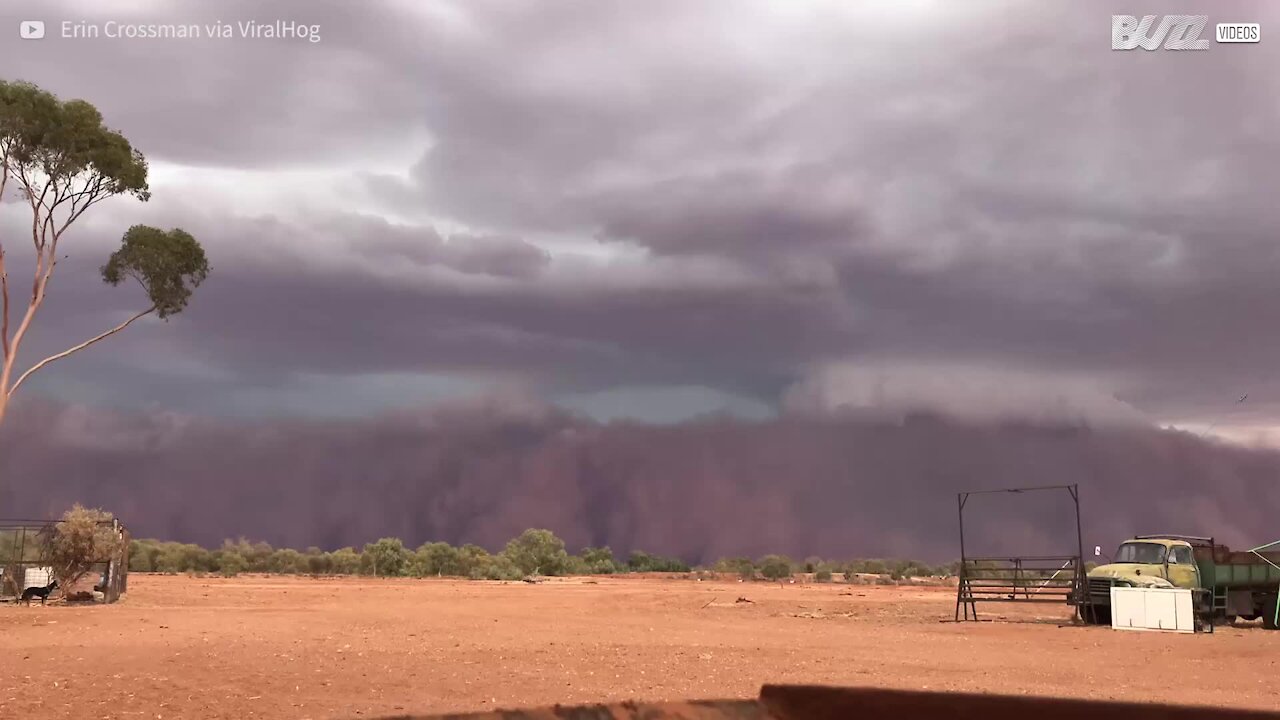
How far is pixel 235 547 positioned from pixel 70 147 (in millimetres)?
50180

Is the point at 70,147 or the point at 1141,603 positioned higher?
the point at 70,147

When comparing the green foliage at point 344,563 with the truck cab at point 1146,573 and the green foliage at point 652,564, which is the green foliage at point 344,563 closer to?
the green foliage at point 652,564

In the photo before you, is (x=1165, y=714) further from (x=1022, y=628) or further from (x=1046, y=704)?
(x=1022, y=628)

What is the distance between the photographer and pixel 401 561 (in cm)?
7500

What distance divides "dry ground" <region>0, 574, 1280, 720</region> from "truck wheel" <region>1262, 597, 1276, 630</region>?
6.40ft

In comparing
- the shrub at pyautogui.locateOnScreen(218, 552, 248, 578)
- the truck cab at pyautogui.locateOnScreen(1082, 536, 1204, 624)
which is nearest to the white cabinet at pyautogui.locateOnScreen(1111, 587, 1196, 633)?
the truck cab at pyautogui.locateOnScreen(1082, 536, 1204, 624)

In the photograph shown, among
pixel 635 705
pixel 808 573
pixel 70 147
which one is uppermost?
pixel 70 147

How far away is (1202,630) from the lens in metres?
27.0

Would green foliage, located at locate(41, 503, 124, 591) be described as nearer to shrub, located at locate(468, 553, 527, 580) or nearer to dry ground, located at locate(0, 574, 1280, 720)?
dry ground, located at locate(0, 574, 1280, 720)

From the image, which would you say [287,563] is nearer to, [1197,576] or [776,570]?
[776,570]

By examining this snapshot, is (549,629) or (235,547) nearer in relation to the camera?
(549,629)

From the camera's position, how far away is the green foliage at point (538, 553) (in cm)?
7788

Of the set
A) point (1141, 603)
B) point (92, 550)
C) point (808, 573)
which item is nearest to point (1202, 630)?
point (1141, 603)

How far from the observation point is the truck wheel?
29594mm
